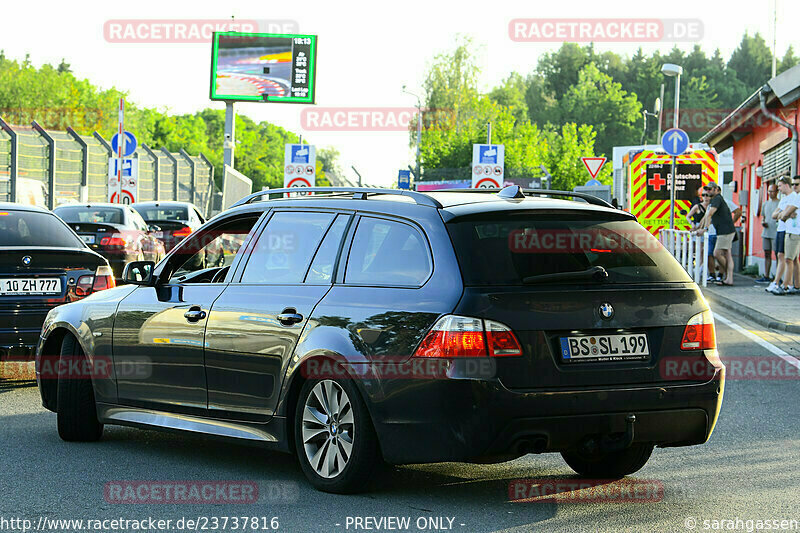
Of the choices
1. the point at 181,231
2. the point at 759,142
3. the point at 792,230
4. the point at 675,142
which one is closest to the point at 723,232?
the point at 675,142

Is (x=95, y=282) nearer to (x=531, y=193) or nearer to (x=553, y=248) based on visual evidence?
(x=531, y=193)

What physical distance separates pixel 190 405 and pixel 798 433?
4112 mm

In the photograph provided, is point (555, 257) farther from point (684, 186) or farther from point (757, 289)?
point (684, 186)

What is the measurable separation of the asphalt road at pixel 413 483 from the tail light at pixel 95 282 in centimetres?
167

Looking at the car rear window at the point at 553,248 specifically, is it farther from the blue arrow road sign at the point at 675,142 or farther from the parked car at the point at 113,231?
the blue arrow road sign at the point at 675,142

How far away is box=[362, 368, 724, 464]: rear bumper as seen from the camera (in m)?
5.47

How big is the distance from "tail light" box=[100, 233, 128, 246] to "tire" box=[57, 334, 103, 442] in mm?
13876

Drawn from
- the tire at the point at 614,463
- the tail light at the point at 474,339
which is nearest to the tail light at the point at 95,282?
the tire at the point at 614,463

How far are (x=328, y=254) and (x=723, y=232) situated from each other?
19.0m

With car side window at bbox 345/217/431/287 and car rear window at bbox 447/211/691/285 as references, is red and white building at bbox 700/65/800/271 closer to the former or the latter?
car rear window at bbox 447/211/691/285

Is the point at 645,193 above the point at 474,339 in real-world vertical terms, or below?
above

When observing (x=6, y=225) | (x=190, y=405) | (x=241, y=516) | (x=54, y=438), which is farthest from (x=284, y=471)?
(x=6, y=225)

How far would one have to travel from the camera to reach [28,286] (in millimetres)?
9961

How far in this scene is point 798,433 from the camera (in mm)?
8211
